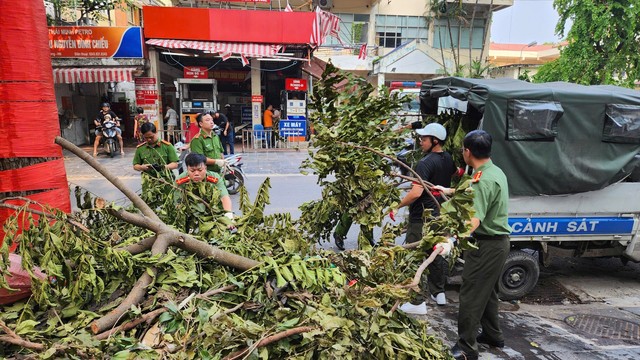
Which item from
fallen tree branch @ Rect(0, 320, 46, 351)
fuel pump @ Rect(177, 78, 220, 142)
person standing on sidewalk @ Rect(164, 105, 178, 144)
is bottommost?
fallen tree branch @ Rect(0, 320, 46, 351)

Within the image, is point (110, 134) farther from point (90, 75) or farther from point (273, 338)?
point (273, 338)

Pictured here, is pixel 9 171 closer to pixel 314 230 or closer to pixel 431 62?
pixel 314 230

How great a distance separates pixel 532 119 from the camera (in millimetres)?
4324

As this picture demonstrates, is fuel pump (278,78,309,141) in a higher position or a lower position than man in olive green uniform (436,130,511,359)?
higher

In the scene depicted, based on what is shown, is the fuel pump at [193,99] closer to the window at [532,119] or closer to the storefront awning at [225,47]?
the storefront awning at [225,47]

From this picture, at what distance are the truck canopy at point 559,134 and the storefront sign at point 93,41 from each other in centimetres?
1314

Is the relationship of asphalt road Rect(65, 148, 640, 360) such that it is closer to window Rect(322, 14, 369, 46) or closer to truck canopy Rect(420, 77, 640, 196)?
truck canopy Rect(420, 77, 640, 196)

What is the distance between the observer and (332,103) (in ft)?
10.6

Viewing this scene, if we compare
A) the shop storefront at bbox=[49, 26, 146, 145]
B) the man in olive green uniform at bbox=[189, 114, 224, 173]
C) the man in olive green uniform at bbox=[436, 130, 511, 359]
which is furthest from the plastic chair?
the man in olive green uniform at bbox=[436, 130, 511, 359]

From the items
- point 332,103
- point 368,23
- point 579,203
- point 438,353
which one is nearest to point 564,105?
point 579,203

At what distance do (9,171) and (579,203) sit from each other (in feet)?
17.9

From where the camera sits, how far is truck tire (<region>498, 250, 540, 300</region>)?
454 centimetres

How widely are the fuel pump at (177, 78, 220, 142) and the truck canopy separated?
42.5 feet

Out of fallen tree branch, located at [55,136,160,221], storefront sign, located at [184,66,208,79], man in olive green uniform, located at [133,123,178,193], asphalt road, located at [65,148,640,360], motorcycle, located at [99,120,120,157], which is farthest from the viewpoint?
storefront sign, located at [184,66,208,79]
